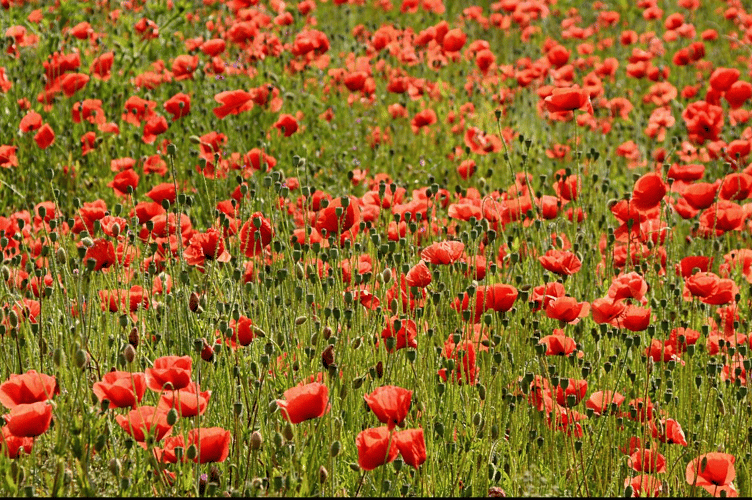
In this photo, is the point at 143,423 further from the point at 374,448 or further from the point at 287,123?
the point at 287,123

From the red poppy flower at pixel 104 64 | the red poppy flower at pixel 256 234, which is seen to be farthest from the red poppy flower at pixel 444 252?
the red poppy flower at pixel 104 64

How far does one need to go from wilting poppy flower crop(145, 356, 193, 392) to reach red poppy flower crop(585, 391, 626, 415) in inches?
46.7

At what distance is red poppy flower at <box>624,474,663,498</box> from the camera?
7.61ft

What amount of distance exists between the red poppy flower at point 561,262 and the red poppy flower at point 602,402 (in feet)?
1.39

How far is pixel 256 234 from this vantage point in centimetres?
313

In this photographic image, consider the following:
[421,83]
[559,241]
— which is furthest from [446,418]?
[421,83]

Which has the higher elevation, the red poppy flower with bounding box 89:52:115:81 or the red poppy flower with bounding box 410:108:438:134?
the red poppy flower with bounding box 89:52:115:81

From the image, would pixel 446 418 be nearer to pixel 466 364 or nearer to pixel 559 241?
pixel 466 364

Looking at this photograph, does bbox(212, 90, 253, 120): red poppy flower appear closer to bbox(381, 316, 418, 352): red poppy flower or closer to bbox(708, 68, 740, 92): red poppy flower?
bbox(381, 316, 418, 352): red poppy flower

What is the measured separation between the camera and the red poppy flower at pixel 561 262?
3039mm

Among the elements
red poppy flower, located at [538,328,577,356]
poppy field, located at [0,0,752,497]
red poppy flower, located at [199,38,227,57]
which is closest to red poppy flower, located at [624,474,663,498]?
poppy field, located at [0,0,752,497]

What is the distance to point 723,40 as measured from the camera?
9.16m

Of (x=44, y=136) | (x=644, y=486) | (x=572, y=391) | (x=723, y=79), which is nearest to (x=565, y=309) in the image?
(x=572, y=391)

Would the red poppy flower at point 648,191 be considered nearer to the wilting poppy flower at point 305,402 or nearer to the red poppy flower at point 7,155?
the wilting poppy flower at point 305,402
